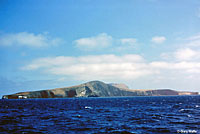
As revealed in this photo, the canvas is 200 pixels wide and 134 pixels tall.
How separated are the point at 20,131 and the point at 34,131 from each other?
81.2 inches

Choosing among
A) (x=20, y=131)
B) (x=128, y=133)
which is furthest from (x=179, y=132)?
(x=20, y=131)

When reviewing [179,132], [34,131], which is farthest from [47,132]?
[179,132]

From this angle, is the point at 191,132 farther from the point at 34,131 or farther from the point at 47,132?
the point at 34,131

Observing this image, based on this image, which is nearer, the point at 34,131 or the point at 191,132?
the point at 191,132

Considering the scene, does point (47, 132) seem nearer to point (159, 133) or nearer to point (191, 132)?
point (159, 133)

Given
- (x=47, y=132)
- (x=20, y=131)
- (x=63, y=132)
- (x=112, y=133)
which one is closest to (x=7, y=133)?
(x=20, y=131)

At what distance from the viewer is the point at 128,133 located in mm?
26703

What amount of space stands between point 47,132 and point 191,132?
20.4m

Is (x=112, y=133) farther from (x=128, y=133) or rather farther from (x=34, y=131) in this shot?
(x=34, y=131)

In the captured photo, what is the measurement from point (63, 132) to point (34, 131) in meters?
4.52

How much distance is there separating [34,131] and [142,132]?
15.9 metres

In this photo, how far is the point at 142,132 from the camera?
27016mm

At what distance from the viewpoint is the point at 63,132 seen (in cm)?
2708

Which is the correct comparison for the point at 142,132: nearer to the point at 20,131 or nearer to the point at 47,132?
the point at 47,132
